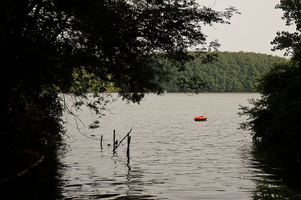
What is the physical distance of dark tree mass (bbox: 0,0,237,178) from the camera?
62.7ft

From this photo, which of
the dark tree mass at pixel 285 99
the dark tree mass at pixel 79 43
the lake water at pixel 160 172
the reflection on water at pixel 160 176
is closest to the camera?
the dark tree mass at pixel 79 43

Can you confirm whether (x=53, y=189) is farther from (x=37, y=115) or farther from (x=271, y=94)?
(x=271, y=94)

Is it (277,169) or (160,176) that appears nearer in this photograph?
(160,176)

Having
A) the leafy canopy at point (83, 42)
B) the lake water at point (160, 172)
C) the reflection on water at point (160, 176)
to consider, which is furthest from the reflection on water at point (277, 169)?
the leafy canopy at point (83, 42)

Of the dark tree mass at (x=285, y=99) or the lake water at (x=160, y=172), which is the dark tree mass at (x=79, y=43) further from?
the dark tree mass at (x=285, y=99)

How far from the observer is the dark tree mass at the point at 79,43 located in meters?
19.1

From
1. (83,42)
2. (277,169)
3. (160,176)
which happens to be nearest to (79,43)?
(83,42)

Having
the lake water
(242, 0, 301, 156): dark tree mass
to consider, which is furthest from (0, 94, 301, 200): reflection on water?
(242, 0, 301, 156): dark tree mass

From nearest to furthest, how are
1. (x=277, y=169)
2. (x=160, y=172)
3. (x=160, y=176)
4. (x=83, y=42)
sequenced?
(x=83, y=42), (x=160, y=176), (x=160, y=172), (x=277, y=169)

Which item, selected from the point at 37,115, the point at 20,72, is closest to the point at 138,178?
the point at 37,115

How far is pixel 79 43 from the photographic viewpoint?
23594 millimetres

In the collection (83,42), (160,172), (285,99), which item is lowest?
(160,172)

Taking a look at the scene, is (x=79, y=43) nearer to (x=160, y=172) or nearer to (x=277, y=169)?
(x=160, y=172)

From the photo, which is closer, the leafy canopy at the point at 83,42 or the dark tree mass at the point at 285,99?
the leafy canopy at the point at 83,42
